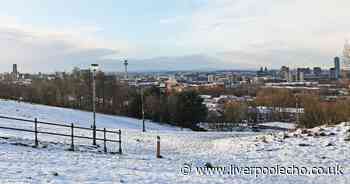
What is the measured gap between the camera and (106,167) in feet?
52.6

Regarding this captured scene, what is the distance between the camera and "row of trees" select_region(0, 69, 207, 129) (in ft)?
250

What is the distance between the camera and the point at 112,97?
3809 inches

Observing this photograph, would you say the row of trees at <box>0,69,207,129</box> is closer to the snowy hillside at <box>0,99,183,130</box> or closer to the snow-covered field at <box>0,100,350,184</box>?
the snowy hillside at <box>0,99,183,130</box>

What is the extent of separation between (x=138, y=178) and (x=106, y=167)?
2.30 meters

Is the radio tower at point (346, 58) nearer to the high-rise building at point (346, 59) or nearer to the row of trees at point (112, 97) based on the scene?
the high-rise building at point (346, 59)

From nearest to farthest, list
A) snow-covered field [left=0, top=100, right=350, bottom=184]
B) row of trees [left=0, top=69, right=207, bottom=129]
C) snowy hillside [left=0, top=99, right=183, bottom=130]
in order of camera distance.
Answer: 1. snow-covered field [left=0, top=100, right=350, bottom=184]
2. snowy hillside [left=0, top=99, right=183, bottom=130]
3. row of trees [left=0, top=69, right=207, bottom=129]

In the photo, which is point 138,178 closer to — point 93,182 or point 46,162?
point 93,182

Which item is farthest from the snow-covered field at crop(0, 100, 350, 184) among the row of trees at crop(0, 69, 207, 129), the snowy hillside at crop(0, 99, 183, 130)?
the row of trees at crop(0, 69, 207, 129)

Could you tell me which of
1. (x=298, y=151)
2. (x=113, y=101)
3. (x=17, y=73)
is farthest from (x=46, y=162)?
(x=17, y=73)

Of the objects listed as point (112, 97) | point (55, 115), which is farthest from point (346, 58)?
point (112, 97)

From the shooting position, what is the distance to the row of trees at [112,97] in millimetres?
76312

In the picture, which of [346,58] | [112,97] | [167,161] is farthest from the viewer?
[112,97]

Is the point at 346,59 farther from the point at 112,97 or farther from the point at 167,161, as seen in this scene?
the point at 112,97

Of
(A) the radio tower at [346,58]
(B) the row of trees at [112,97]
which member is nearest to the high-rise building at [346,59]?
(A) the radio tower at [346,58]
